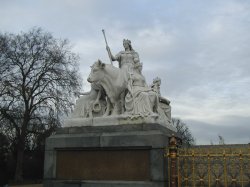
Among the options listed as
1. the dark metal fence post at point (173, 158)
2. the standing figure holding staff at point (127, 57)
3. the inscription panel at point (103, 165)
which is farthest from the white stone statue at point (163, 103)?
the dark metal fence post at point (173, 158)

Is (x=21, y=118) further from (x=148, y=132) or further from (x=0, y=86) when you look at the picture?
(x=148, y=132)


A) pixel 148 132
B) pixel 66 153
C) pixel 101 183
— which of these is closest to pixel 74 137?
pixel 66 153

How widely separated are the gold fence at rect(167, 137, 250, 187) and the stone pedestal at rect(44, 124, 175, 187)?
492 millimetres

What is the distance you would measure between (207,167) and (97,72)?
445 centimetres

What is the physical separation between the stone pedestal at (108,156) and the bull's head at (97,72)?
5.09 feet

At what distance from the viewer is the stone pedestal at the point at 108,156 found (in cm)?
1007

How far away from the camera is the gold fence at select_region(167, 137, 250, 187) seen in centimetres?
934

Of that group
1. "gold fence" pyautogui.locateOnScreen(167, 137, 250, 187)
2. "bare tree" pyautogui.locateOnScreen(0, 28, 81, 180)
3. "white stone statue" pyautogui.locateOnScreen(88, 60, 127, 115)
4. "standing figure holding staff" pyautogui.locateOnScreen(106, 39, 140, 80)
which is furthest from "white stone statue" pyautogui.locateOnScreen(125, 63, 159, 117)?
"bare tree" pyautogui.locateOnScreen(0, 28, 81, 180)

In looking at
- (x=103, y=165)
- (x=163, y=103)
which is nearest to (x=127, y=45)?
(x=163, y=103)

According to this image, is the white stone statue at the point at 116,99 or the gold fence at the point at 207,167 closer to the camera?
the gold fence at the point at 207,167

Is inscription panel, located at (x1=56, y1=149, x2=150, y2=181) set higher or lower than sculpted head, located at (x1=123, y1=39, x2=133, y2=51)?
lower

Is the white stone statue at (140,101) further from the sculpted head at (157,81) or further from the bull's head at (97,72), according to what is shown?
the sculpted head at (157,81)

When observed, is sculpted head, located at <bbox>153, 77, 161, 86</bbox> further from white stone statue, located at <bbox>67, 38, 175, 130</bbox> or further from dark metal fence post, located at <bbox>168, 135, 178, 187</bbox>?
dark metal fence post, located at <bbox>168, 135, 178, 187</bbox>

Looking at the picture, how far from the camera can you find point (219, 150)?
9.78 m
